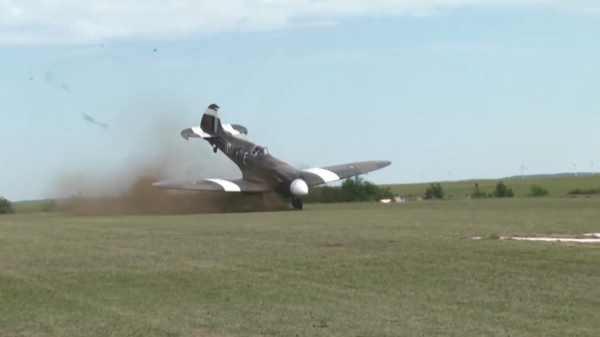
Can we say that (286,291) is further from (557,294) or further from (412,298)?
(557,294)

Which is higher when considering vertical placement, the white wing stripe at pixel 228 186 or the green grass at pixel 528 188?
the green grass at pixel 528 188

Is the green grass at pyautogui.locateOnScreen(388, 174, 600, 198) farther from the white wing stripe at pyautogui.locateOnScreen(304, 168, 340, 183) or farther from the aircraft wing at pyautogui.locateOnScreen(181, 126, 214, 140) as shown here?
the aircraft wing at pyautogui.locateOnScreen(181, 126, 214, 140)

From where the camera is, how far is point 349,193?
67188 millimetres

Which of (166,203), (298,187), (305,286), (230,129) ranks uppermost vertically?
(230,129)

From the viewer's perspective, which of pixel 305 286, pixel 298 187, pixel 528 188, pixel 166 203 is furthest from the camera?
pixel 528 188

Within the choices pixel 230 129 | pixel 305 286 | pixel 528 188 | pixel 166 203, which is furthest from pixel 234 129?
pixel 528 188

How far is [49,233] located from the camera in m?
28.8

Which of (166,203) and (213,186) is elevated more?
(213,186)

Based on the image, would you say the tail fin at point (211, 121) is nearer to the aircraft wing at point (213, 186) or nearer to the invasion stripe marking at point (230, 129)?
the invasion stripe marking at point (230, 129)

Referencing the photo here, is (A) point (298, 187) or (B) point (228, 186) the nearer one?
(A) point (298, 187)

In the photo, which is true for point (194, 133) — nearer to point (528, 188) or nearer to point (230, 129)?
point (230, 129)

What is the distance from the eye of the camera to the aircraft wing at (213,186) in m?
47.8

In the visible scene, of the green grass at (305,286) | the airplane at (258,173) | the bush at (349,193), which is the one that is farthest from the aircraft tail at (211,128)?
the green grass at (305,286)

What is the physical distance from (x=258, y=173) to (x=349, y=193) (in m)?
19.5
